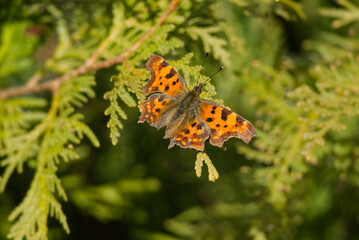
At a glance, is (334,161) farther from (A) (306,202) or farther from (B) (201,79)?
(B) (201,79)

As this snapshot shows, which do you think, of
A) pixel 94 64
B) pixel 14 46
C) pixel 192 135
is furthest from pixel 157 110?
pixel 14 46

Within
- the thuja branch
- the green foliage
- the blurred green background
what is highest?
the green foliage

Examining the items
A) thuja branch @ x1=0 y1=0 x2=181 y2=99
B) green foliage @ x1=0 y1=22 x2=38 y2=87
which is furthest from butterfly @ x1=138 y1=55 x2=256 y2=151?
green foliage @ x1=0 y1=22 x2=38 y2=87

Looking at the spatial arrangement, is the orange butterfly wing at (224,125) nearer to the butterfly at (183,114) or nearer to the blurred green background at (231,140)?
the butterfly at (183,114)

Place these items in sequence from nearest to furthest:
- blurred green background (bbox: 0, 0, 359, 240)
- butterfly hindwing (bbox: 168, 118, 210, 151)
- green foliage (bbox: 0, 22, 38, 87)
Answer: butterfly hindwing (bbox: 168, 118, 210, 151) < blurred green background (bbox: 0, 0, 359, 240) < green foliage (bbox: 0, 22, 38, 87)

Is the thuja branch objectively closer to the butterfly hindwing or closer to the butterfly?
the butterfly

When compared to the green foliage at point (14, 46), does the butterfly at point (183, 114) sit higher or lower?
lower

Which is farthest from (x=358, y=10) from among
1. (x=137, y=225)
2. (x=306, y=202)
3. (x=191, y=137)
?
(x=137, y=225)

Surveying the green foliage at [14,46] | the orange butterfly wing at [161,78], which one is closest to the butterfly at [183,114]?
the orange butterfly wing at [161,78]
